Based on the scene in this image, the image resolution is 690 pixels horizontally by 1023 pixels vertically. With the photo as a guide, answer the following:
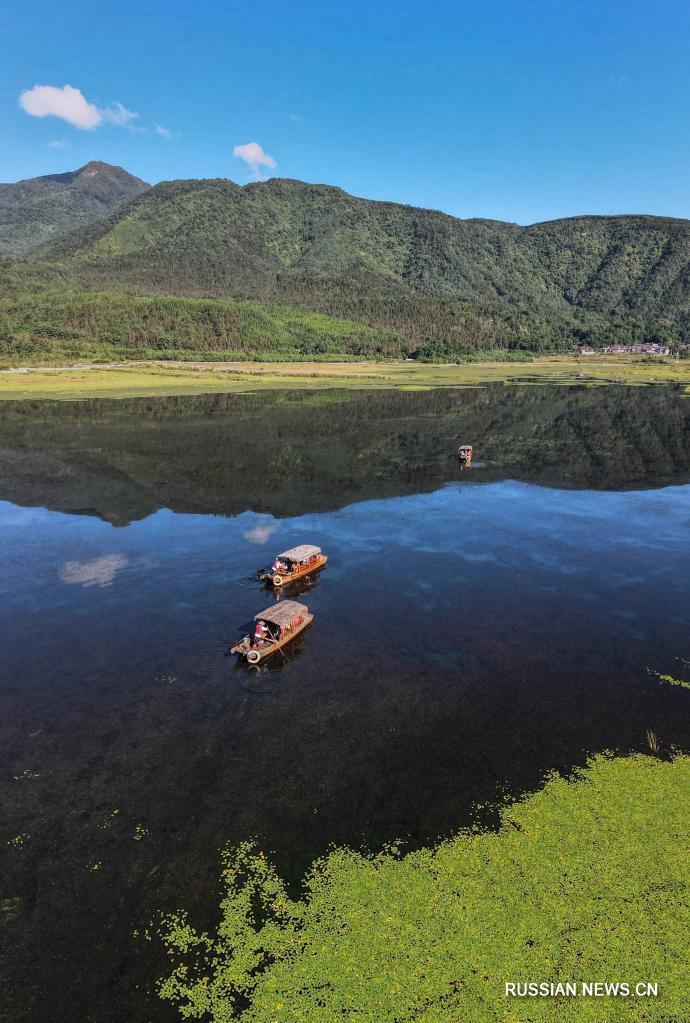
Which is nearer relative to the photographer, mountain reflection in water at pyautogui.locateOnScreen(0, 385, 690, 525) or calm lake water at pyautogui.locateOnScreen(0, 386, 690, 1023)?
calm lake water at pyautogui.locateOnScreen(0, 386, 690, 1023)

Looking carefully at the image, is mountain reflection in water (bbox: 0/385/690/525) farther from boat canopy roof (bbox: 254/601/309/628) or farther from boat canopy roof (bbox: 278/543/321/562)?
boat canopy roof (bbox: 254/601/309/628)

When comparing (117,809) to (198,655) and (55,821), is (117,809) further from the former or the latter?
(198,655)

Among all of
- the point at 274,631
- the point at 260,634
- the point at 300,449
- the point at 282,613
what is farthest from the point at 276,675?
the point at 300,449

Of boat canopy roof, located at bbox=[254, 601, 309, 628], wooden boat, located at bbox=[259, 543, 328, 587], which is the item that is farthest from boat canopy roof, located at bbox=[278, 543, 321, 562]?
boat canopy roof, located at bbox=[254, 601, 309, 628]

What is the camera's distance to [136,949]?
16.0 m

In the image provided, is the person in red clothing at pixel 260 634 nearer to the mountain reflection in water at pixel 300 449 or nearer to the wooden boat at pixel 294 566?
the wooden boat at pixel 294 566

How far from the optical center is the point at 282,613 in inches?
1253

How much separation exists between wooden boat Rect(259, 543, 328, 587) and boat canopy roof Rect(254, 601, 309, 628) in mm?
6234

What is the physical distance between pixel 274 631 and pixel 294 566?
8.81 metres

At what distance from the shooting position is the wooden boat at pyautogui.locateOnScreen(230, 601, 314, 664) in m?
30.0

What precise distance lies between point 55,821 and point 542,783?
18637 mm

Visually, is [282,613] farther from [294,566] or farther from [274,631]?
[294,566]

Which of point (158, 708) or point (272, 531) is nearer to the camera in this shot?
point (158, 708)

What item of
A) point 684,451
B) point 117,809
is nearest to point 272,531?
point 117,809
